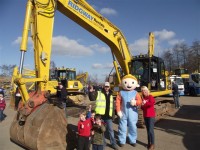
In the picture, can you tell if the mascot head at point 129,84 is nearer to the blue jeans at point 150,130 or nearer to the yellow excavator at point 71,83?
the blue jeans at point 150,130

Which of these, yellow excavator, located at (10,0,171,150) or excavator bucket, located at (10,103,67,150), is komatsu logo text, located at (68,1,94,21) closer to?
yellow excavator, located at (10,0,171,150)

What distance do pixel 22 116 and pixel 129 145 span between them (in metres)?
2.97

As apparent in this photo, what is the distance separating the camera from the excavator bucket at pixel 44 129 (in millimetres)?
5930

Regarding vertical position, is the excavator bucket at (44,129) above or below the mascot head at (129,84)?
below

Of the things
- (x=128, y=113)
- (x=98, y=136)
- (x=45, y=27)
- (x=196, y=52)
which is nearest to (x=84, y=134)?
(x=98, y=136)

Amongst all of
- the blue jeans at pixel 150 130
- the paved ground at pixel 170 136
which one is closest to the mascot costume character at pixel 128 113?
the paved ground at pixel 170 136

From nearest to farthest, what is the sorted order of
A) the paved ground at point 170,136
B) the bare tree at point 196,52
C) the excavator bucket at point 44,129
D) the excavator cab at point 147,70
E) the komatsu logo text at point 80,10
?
1. the excavator bucket at point 44,129
2. the paved ground at point 170,136
3. the komatsu logo text at point 80,10
4. the excavator cab at point 147,70
5. the bare tree at point 196,52

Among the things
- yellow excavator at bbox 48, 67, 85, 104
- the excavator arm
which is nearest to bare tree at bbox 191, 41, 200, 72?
yellow excavator at bbox 48, 67, 85, 104

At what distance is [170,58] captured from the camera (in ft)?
218

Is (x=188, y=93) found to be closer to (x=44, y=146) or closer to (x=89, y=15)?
(x=89, y=15)

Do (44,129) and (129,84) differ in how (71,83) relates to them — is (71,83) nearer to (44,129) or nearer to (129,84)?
(129,84)

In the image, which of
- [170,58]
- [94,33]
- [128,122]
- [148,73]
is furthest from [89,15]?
[170,58]

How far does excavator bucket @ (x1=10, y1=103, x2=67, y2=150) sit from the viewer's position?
19.5 feet

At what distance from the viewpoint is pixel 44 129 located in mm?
6008
